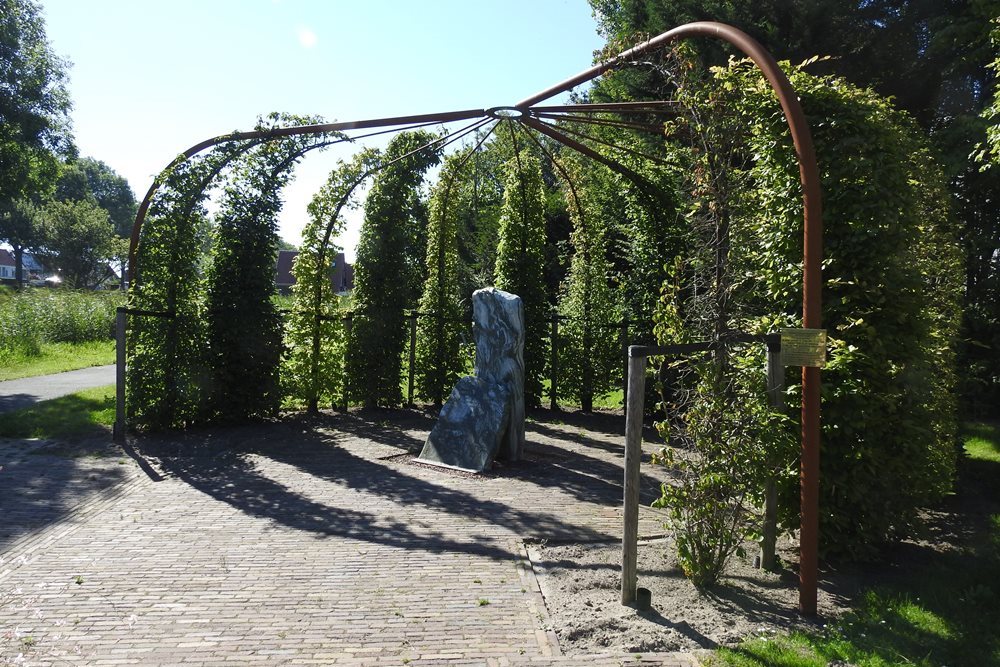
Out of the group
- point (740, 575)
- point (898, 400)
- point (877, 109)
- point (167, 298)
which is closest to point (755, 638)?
point (740, 575)

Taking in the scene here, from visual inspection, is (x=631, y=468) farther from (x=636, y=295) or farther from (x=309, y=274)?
(x=309, y=274)

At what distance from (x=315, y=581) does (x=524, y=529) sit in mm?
2006

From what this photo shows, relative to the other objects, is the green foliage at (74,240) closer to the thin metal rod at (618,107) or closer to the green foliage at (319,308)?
the green foliage at (319,308)

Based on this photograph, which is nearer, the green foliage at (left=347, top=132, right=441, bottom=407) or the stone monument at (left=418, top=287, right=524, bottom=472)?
the stone monument at (left=418, top=287, right=524, bottom=472)

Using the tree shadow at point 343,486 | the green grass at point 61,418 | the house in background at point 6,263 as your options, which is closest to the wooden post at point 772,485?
the tree shadow at point 343,486

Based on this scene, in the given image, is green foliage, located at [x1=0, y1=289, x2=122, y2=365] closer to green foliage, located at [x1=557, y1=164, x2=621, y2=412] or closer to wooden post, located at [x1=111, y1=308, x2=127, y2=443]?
→ wooden post, located at [x1=111, y1=308, x2=127, y2=443]

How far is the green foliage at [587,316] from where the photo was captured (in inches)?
513

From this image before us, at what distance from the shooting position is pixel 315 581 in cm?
506

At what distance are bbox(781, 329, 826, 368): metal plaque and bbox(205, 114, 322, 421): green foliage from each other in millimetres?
8408

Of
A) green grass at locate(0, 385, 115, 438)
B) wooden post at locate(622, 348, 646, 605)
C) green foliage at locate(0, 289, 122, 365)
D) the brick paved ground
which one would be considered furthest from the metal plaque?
green foliage at locate(0, 289, 122, 365)

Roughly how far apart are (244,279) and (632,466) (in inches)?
327

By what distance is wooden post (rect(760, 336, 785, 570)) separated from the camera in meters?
4.95

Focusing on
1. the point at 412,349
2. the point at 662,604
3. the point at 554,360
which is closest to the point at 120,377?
the point at 412,349

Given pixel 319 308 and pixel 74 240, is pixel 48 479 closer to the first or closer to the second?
pixel 319 308
